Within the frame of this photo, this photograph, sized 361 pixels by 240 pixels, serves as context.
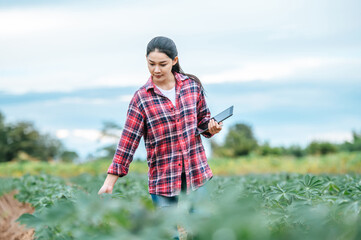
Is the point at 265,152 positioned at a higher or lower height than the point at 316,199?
lower

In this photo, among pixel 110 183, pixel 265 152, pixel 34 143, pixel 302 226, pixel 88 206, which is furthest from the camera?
pixel 34 143

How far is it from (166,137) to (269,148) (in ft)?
44.5

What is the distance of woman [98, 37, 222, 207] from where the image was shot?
10.7 feet

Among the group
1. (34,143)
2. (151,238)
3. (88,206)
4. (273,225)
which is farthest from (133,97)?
(34,143)

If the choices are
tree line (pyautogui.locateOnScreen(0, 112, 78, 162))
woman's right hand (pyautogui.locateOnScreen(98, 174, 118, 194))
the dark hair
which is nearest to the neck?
the dark hair

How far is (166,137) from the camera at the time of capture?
329cm

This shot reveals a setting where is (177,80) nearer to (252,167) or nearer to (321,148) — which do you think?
(252,167)

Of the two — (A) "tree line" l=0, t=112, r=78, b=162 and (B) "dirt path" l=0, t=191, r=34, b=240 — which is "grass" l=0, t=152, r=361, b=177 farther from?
(A) "tree line" l=0, t=112, r=78, b=162

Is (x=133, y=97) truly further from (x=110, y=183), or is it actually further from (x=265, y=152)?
(x=265, y=152)

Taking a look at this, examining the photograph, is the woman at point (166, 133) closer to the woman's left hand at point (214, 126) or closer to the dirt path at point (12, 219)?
the woman's left hand at point (214, 126)

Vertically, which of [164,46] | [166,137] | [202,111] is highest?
[164,46]

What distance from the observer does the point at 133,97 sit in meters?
3.41

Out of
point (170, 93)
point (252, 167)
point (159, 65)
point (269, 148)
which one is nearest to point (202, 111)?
point (170, 93)

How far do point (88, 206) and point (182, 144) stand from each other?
1.83 m
